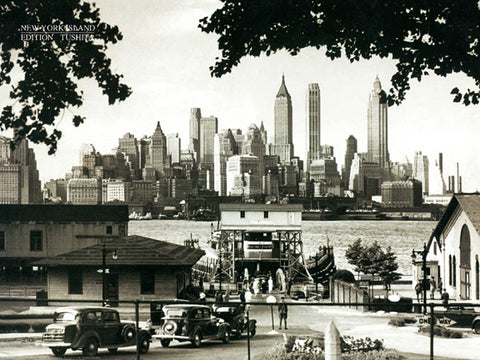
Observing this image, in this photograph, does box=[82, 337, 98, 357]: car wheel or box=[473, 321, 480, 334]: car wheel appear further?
box=[473, 321, 480, 334]: car wheel

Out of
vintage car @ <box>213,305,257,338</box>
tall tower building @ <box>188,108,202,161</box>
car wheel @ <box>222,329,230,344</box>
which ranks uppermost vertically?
tall tower building @ <box>188,108,202,161</box>

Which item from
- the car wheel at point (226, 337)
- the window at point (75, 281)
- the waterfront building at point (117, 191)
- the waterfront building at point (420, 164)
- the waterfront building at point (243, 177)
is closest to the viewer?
the car wheel at point (226, 337)

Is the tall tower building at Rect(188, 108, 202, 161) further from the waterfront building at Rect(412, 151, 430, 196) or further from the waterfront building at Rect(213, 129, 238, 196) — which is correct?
the waterfront building at Rect(412, 151, 430, 196)

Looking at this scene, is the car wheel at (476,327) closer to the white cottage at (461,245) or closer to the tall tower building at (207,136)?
the white cottage at (461,245)

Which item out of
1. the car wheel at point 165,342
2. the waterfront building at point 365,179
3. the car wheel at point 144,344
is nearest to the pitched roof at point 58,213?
the car wheel at point 165,342

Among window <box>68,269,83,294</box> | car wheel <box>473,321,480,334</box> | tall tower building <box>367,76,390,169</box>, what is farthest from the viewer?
window <box>68,269,83,294</box>

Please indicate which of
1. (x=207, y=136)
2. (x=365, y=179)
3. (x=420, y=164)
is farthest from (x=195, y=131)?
(x=365, y=179)

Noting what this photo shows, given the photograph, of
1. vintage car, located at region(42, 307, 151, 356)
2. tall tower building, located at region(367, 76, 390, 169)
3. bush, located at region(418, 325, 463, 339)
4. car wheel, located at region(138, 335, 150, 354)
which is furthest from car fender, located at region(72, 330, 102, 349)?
tall tower building, located at region(367, 76, 390, 169)
